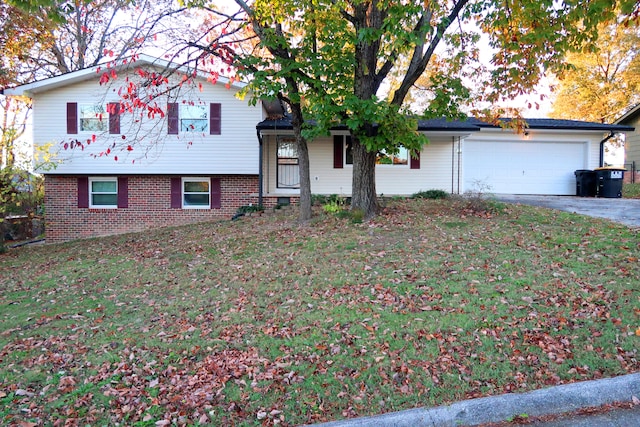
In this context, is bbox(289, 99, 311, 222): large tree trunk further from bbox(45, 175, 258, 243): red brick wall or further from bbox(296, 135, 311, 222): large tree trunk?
bbox(45, 175, 258, 243): red brick wall

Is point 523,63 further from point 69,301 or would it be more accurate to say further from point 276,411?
point 69,301

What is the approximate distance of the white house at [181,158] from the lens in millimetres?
15234

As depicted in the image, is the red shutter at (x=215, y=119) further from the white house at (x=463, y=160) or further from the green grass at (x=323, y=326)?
the green grass at (x=323, y=326)

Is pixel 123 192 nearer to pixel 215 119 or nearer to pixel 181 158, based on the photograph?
pixel 181 158

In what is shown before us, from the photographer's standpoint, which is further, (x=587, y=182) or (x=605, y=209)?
(x=587, y=182)

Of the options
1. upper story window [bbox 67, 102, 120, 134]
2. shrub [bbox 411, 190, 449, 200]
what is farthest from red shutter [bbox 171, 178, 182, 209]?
shrub [bbox 411, 190, 449, 200]

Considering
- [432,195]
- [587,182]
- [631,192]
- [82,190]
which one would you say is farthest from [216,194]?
[631,192]

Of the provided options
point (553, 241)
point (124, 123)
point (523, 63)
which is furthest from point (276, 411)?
point (124, 123)

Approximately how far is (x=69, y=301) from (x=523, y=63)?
9830mm

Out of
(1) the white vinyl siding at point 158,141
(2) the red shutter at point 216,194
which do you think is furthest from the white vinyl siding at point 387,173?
(2) the red shutter at point 216,194

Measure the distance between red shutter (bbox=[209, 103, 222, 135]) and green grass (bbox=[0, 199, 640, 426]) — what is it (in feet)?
24.4

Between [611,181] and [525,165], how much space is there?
9.68 feet

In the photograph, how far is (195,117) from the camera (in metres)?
15.5

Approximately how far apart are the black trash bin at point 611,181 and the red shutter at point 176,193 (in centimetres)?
1505
